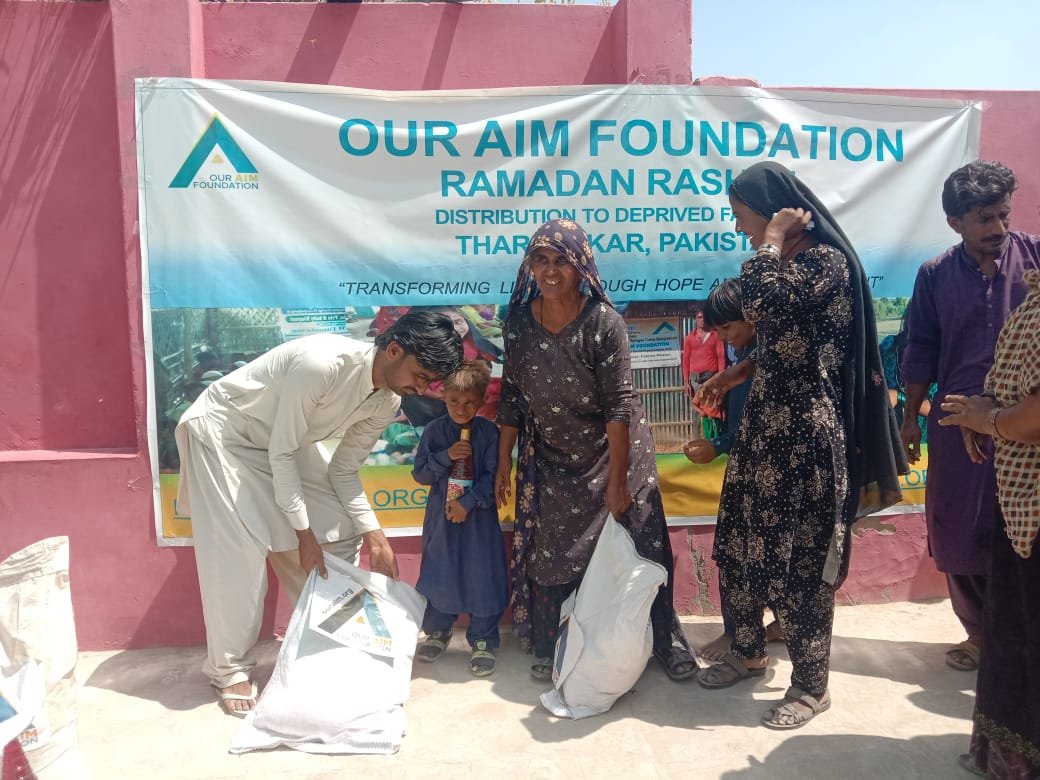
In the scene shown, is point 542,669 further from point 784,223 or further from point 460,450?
point 784,223

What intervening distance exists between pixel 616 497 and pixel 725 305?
33.8 inches

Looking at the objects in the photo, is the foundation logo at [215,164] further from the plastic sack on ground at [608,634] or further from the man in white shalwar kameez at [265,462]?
the plastic sack on ground at [608,634]

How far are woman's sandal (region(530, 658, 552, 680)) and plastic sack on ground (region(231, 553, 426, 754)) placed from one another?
530mm

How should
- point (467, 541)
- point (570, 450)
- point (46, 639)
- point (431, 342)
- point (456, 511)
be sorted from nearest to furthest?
point (46, 639), point (431, 342), point (570, 450), point (456, 511), point (467, 541)

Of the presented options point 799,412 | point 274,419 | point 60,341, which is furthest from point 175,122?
point 799,412

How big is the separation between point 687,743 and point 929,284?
205 centimetres

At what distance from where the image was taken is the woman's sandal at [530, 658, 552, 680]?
3.26 metres

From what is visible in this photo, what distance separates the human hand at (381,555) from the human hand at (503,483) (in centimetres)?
51

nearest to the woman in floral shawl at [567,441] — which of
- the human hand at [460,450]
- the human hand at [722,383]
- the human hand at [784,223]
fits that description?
the human hand at [460,450]

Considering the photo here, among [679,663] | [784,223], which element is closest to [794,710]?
[679,663]

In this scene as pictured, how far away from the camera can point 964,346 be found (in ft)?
10.5

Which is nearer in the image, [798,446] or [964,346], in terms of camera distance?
[798,446]

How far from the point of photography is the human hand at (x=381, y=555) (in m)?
3.21

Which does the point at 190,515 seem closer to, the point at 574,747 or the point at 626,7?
the point at 574,747
